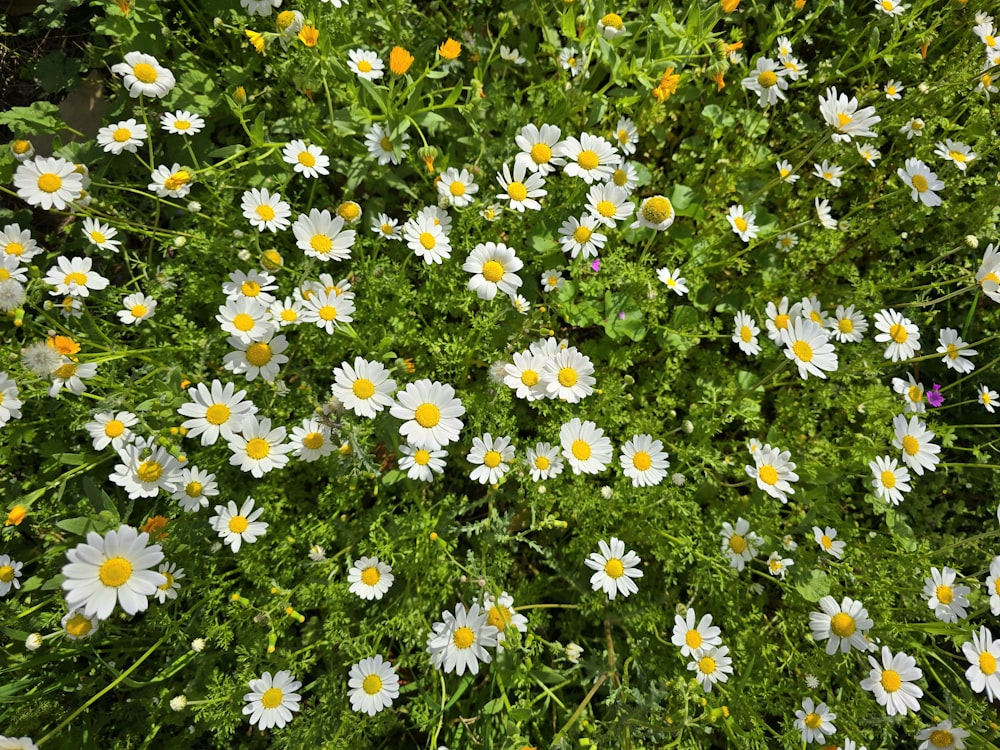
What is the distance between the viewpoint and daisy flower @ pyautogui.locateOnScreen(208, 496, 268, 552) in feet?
7.55

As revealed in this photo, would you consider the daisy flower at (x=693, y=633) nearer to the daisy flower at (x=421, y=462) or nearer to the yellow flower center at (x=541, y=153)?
the daisy flower at (x=421, y=462)

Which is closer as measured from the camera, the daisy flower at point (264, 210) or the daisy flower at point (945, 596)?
the daisy flower at point (945, 596)

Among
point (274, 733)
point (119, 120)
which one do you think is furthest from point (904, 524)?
point (119, 120)

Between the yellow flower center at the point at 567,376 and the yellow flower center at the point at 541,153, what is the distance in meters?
0.99

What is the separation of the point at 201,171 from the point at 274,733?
2.41 meters

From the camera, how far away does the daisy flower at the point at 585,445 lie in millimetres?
2514

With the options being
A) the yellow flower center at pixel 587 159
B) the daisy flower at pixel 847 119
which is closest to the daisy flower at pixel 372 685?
the yellow flower center at pixel 587 159

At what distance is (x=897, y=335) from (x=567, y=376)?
5.57 ft

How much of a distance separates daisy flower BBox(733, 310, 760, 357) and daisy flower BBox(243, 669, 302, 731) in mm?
2489

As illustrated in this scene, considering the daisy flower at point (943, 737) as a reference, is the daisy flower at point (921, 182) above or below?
above

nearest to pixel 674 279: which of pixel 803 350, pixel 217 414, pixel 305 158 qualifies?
pixel 803 350

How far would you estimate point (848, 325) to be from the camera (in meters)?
2.99

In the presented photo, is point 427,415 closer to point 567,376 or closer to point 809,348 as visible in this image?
point 567,376

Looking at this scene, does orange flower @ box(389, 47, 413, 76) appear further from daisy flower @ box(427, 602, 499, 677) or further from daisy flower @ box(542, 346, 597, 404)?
daisy flower @ box(427, 602, 499, 677)
